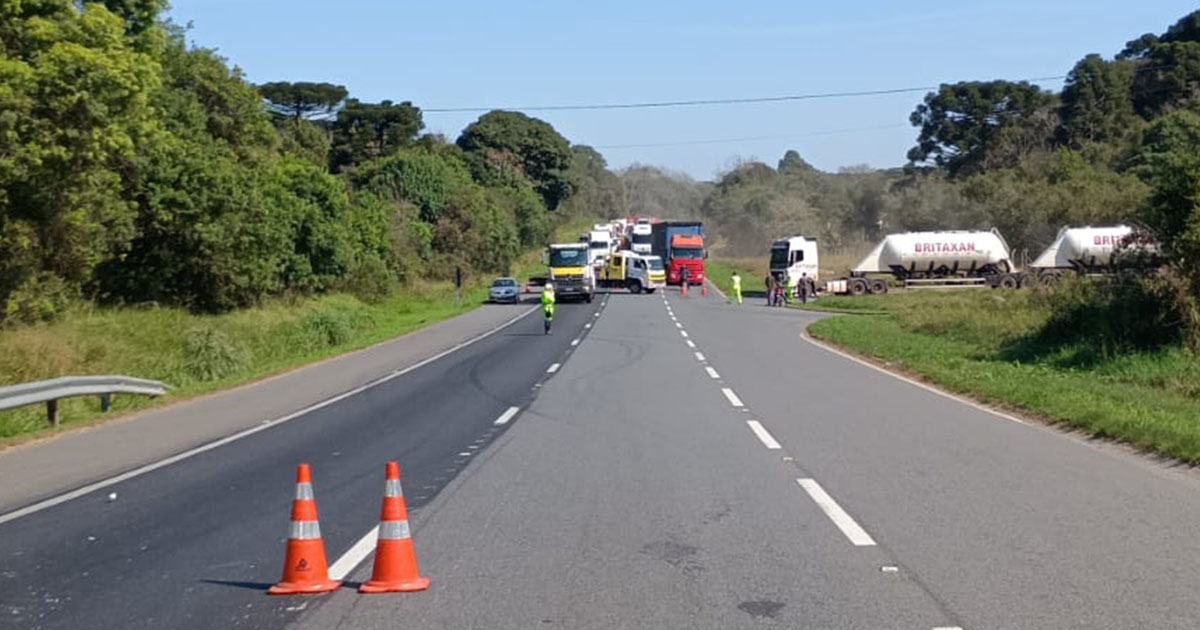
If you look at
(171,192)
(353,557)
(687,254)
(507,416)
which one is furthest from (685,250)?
(353,557)

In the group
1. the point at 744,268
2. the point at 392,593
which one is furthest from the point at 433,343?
the point at 744,268

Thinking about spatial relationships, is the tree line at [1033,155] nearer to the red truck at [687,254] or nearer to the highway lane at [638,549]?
the red truck at [687,254]

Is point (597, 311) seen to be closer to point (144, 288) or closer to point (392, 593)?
point (144, 288)

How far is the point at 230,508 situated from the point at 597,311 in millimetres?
44072

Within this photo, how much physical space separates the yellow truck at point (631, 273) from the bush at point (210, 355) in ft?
131

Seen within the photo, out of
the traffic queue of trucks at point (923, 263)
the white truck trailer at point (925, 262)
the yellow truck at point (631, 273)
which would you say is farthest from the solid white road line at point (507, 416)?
the yellow truck at point (631, 273)

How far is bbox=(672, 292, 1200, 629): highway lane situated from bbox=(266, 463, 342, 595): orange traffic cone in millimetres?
3531

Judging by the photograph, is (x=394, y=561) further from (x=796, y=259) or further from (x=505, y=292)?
(x=796, y=259)

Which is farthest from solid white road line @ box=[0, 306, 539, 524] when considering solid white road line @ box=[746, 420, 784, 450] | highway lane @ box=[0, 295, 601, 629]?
solid white road line @ box=[746, 420, 784, 450]

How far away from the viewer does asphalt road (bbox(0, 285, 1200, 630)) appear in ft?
22.0

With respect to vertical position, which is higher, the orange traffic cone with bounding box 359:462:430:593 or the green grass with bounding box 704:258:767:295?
the orange traffic cone with bounding box 359:462:430:593

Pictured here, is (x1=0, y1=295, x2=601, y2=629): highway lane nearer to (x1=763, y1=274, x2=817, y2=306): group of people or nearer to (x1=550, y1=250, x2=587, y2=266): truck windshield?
(x1=763, y1=274, x2=817, y2=306): group of people

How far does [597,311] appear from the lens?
54.2 m

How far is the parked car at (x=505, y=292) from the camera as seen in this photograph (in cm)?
6287
